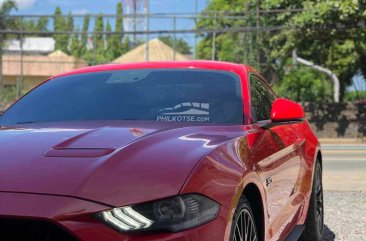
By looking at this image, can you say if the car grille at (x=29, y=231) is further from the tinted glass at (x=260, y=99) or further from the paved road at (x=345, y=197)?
the paved road at (x=345, y=197)

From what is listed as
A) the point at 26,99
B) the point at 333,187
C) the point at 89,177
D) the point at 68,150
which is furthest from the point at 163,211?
the point at 333,187

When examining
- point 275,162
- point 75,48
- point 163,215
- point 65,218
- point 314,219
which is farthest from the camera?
point 75,48

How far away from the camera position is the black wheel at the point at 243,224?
2.74 m

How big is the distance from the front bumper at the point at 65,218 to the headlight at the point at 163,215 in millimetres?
29

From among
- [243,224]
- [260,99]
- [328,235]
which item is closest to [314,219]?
[328,235]

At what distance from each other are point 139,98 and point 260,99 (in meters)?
1.07

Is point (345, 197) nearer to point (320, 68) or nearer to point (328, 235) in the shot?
point (328, 235)

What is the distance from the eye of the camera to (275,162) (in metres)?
3.66

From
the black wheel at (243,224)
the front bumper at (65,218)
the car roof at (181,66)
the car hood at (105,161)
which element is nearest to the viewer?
the front bumper at (65,218)

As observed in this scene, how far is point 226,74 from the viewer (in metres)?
4.18

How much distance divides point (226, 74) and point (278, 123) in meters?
0.55

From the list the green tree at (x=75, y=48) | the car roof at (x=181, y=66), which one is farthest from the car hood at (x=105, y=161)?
the green tree at (x=75, y=48)

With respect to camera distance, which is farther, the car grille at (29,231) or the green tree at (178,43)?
the green tree at (178,43)

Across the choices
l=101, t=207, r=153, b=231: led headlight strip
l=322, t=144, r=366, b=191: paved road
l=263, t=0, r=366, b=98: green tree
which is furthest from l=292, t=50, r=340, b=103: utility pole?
l=101, t=207, r=153, b=231: led headlight strip
